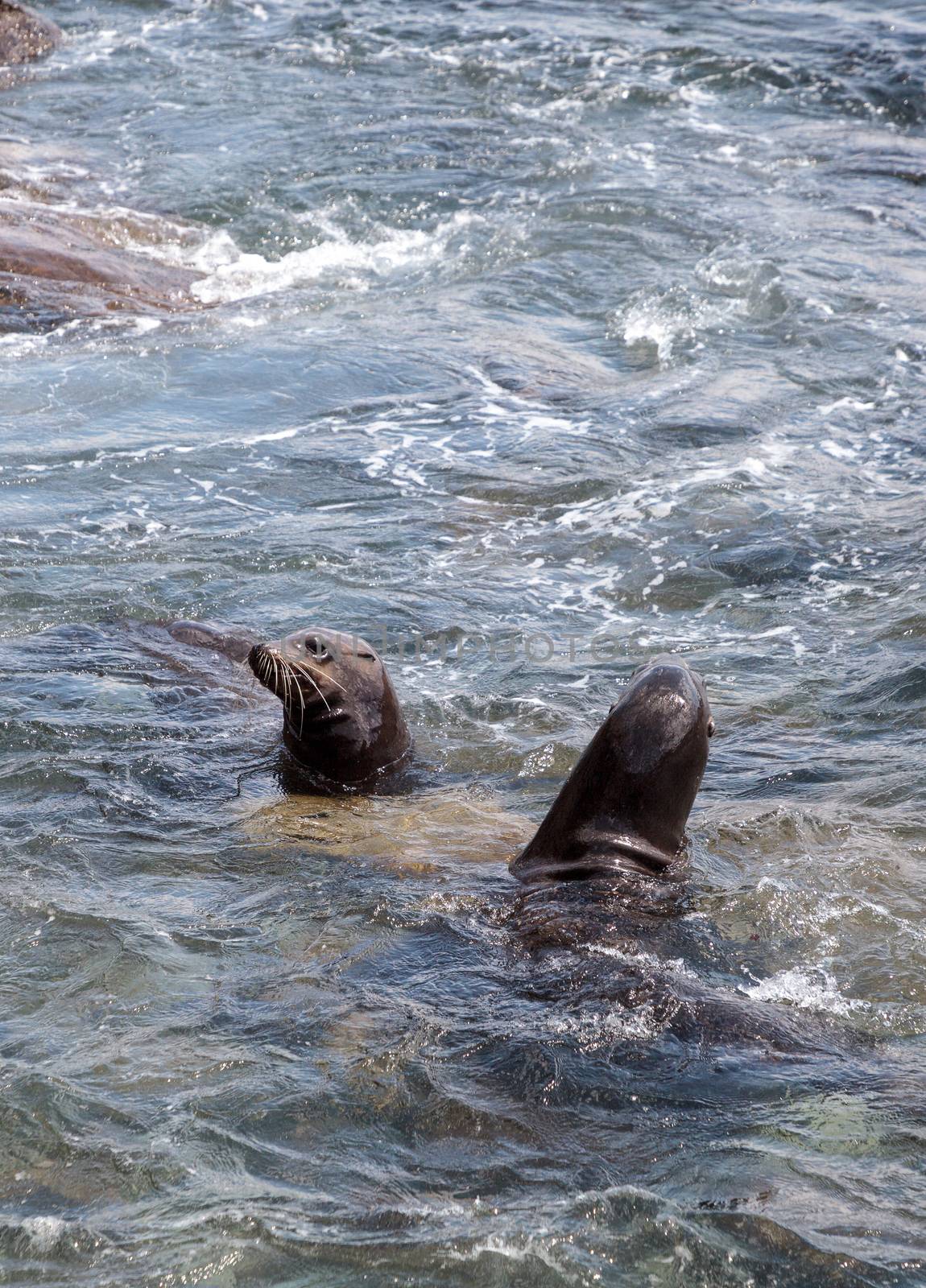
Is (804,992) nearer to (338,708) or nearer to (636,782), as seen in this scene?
(636,782)

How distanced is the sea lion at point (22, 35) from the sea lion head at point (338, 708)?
14.5 m

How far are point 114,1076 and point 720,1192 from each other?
1660mm

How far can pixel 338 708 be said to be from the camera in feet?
20.9

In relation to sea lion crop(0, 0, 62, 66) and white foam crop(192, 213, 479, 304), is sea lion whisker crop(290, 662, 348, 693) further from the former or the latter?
sea lion crop(0, 0, 62, 66)

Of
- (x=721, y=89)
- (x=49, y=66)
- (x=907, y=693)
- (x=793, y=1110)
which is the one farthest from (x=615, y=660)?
(x=49, y=66)

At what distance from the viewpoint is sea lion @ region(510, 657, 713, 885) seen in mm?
5043

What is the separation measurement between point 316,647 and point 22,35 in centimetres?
1506

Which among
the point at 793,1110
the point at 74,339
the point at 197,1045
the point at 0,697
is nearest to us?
the point at 793,1110

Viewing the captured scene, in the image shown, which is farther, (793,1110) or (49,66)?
(49,66)

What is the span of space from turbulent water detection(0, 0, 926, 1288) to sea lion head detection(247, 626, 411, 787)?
0.64ft

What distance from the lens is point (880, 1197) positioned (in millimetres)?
3729

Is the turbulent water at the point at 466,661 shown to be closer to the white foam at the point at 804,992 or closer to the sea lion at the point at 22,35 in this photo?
the white foam at the point at 804,992

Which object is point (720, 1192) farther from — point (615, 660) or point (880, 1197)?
point (615, 660)

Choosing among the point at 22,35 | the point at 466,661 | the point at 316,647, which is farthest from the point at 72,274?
the point at 22,35
